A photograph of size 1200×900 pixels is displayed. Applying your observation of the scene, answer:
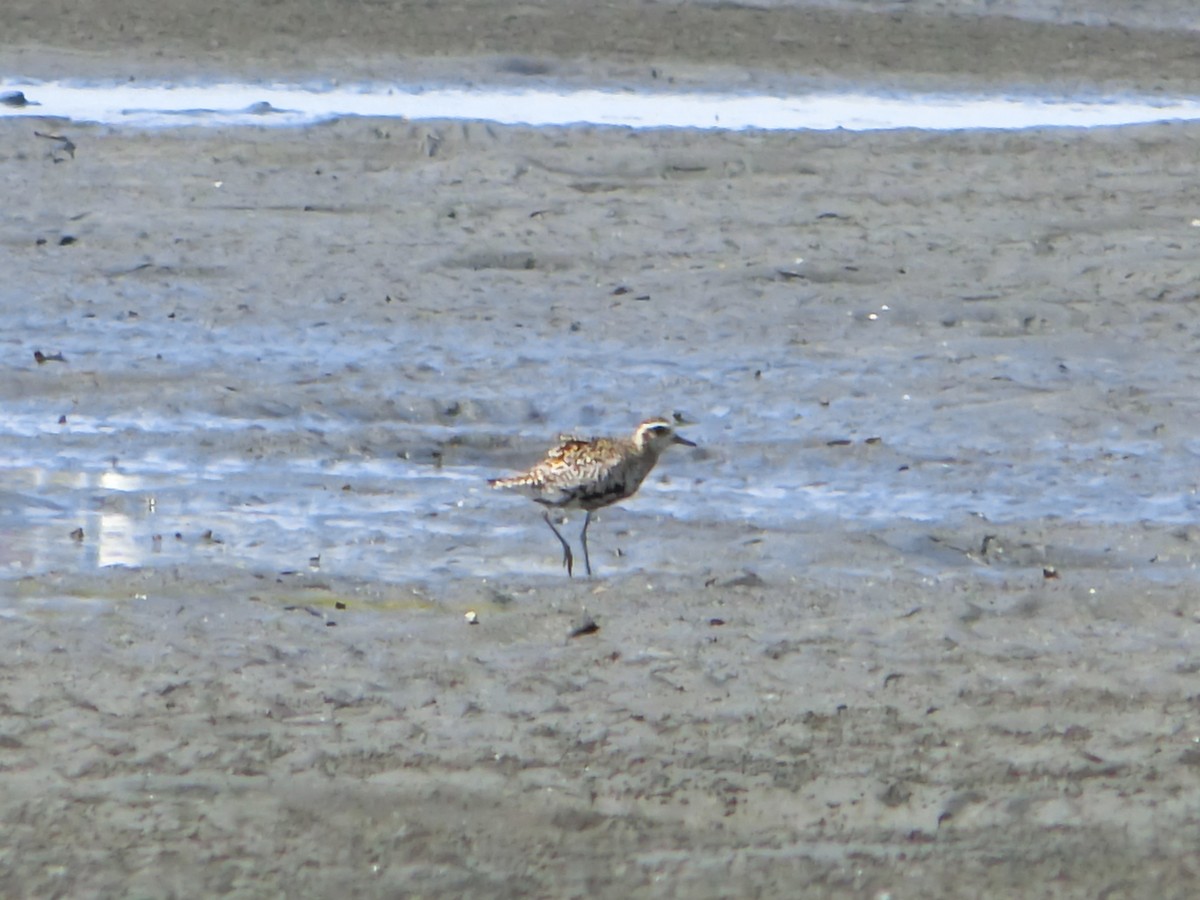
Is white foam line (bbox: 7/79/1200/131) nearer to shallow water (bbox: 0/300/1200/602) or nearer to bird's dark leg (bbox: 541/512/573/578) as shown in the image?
shallow water (bbox: 0/300/1200/602)

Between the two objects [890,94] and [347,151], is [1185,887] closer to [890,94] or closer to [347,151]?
[347,151]

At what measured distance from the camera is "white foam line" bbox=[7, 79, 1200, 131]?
16469mm

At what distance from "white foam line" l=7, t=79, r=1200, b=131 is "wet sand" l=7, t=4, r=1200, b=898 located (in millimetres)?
959

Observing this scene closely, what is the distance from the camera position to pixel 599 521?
26.8ft

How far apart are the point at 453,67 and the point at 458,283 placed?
7.68 meters

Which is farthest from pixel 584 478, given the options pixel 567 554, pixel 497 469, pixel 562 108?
pixel 562 108

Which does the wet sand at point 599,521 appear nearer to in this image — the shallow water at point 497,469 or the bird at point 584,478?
the shallow water at point 497,469

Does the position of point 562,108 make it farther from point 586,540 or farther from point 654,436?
point 586,540

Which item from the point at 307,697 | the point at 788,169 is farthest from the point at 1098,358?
the point at 307,697

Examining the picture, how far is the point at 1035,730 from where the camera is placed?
5844mm

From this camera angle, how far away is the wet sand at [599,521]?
5234 millimetres

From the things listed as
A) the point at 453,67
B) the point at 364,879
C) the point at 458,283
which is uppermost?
the point at 453,67

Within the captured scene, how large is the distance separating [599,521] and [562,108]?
9.71m

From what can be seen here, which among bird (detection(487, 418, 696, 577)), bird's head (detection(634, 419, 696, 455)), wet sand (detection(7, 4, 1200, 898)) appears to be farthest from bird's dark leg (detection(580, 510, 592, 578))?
bird's head (detection(634, 419, 696, 455))
